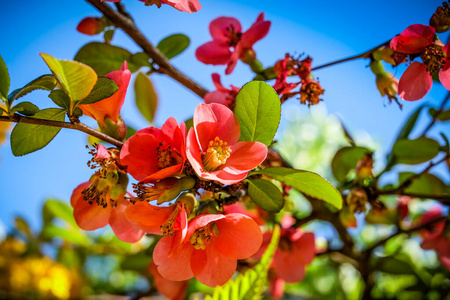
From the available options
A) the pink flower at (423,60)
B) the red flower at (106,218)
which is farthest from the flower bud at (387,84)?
→ the red flower at (106,218)

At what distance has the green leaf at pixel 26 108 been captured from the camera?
1.43 ft

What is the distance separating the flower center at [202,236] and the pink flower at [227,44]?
0.31 metres

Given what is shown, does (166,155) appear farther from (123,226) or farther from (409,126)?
(409,126)

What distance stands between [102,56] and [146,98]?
282mm

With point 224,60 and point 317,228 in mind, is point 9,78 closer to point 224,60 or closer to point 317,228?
point 224,60

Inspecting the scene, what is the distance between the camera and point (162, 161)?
47cm

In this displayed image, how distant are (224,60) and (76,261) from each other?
1.00 meters

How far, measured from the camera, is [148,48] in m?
0.70

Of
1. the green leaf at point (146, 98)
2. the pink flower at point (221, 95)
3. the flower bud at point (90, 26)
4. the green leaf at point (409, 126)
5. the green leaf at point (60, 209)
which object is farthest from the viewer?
the green leaf at point (60, 209)

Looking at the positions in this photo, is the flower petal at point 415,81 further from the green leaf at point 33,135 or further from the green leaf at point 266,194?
the green leaf at point 33,135

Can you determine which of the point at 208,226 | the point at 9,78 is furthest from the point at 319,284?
the point at 9,78

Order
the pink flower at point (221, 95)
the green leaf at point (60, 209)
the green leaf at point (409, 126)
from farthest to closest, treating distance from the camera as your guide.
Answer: the green leaf at point (60, 209) → the green leaf at point (409, 126) → the pink flower at point (221, 95)

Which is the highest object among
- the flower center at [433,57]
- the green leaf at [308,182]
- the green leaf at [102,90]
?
the flower center at [433,57]

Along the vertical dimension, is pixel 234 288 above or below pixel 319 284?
below
